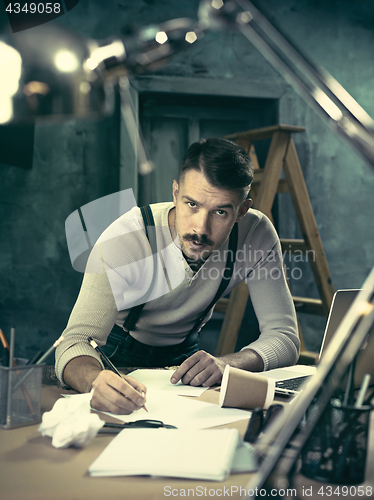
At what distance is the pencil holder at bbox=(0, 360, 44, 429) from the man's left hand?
0.38 metres

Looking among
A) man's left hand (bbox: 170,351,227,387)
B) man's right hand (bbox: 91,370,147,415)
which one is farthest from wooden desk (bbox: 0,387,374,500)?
man's left hand (bbox: 170,351,227,387)

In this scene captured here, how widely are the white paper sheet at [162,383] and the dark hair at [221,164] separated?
604 millimetres

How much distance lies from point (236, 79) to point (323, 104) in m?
2.74

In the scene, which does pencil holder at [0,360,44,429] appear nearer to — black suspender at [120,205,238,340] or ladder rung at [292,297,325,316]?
black suspender at [120,205,238,340]

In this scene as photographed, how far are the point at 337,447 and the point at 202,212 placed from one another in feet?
2.98

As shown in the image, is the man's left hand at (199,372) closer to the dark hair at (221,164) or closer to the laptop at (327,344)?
the laptop at (327,344)

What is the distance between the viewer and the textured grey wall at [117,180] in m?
2.89

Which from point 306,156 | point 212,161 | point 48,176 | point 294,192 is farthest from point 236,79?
point 212,161

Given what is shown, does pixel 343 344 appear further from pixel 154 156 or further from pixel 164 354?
pixel 154 156

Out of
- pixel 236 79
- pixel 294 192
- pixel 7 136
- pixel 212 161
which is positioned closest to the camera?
pixel 212 161

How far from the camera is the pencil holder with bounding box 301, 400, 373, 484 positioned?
1.87 feet

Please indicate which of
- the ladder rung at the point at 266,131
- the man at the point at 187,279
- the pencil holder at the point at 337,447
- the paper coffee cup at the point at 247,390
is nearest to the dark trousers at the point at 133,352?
the man at the point at 187,279

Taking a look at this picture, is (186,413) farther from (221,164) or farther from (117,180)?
(117,180)

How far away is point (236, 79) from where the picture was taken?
9.98ft
